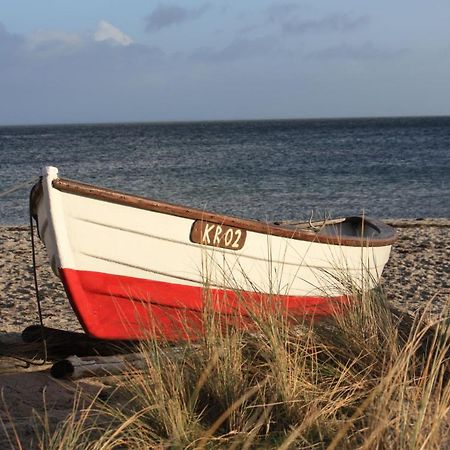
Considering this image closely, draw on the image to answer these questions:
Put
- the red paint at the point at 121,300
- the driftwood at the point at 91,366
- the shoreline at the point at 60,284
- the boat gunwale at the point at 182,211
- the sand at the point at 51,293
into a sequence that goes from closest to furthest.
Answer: the sand at the point at 51,293 < the driftwood at the point at 91,366 < the boat gunwale at the point at 182,211 < the red paint at the point at 121,300 < the shoreline at the point at 60,284

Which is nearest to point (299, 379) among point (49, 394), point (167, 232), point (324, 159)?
point (49, 394)

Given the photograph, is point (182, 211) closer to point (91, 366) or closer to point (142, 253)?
point (142, 253)

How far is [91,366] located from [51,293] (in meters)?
4.38

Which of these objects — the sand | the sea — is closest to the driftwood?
the sand

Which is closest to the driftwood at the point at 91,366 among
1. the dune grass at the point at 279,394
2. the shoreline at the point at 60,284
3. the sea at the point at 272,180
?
the dune grass at the point at 279,394

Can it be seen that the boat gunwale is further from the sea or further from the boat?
the sea

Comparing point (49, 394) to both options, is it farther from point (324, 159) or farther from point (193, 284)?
point (324, 159)

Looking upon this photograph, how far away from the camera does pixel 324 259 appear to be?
21.9 ft

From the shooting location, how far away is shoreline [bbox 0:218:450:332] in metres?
8.07

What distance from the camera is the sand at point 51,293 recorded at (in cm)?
468

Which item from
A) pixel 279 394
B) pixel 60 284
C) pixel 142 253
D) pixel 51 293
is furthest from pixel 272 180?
pixel 279 394

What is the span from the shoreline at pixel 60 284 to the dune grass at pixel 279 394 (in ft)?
7.19

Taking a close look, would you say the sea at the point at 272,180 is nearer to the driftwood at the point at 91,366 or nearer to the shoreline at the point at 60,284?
the shoreline at the point at 60,284

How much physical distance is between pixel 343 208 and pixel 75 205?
17.0m
